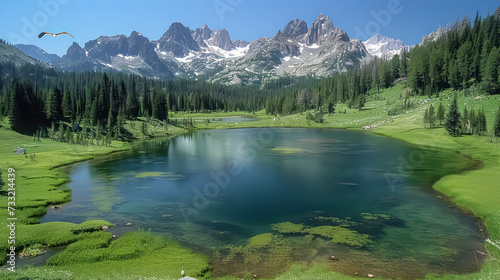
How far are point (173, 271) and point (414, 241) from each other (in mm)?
24144

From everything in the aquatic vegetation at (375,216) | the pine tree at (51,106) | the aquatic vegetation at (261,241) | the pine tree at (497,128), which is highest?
the pine tree at (51,106)

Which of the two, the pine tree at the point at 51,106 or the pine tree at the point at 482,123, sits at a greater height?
the pine tree at the point at 51,106

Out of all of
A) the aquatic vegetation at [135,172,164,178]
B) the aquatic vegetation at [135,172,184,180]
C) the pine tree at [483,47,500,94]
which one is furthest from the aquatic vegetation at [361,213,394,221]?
the pine tree at [483,47,500,94]

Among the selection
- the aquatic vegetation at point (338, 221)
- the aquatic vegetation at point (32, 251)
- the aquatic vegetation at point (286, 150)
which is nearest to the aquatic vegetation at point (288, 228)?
the aquatic vegetation at point (338, 221)

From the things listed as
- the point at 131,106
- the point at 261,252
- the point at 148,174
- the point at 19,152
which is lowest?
the point at 261,252

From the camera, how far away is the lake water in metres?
25.9

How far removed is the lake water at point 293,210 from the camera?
1021 inches

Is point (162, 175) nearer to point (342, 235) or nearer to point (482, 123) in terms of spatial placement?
point (342, 235)

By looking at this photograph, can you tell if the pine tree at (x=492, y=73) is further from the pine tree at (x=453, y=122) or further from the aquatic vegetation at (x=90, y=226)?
the aquatic vegetation at (x=90, y=226)

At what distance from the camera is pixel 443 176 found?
5438 cm

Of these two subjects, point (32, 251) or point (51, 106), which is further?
point (51, 106)

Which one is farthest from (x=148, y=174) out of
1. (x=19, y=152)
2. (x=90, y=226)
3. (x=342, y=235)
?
(x=342, y=235)

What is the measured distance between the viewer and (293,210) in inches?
1506

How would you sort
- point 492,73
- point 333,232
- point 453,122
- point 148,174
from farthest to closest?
point 492,73
point 453,122
point 148,174
point 333,232
